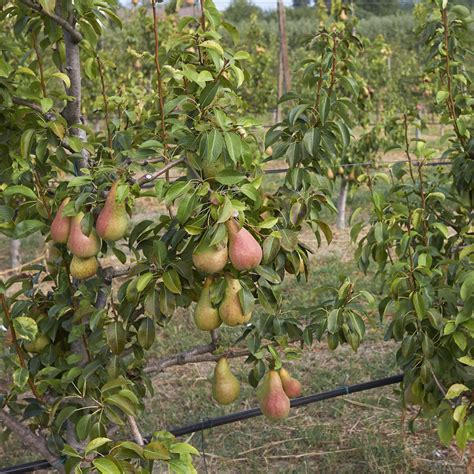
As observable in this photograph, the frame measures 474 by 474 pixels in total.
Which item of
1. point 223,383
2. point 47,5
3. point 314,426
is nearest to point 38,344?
point 223,383

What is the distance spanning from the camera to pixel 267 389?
1660 mm

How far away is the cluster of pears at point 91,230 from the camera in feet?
4.24

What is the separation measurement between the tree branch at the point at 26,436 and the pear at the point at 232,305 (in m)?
0.60

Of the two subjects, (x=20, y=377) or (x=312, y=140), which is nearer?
(x=20, y=377)

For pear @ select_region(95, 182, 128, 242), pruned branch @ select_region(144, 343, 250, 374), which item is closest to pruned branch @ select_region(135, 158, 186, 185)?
pear @ select_region(95, 182, 128, 242)

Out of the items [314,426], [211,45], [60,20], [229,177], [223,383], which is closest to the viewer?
[229,177]

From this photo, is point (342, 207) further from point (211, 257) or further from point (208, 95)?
point (211, 257)

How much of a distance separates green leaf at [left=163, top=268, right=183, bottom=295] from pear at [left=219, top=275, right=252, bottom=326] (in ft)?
0.31

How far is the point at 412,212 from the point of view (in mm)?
1968

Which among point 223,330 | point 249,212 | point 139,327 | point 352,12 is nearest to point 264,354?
point 139,327

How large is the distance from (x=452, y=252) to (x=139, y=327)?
114 cm

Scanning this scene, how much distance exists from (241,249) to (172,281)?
0.60ft

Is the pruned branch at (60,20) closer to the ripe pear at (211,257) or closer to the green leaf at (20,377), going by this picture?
the ripe pear at (211,257)

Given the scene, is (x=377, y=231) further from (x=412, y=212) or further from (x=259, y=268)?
(x=259, y=268)
